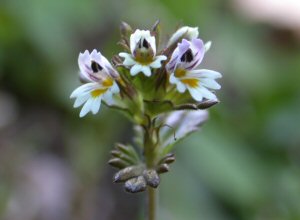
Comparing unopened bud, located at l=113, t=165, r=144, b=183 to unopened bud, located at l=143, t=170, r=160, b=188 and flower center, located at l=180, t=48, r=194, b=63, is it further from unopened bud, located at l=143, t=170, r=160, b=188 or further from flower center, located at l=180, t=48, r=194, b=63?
flower center, located at l=180, t=48, r=194, b=63

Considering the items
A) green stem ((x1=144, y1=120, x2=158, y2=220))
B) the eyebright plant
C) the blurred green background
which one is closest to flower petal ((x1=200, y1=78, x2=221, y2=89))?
the eyebright plant

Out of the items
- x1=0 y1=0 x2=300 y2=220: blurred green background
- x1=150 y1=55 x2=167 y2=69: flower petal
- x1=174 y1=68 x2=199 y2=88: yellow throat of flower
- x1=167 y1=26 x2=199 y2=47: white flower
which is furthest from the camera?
x1=0 y1=0 x2=300 y2=220: blurred green background

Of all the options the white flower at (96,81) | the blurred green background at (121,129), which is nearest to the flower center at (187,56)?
the white flower at (96,81)

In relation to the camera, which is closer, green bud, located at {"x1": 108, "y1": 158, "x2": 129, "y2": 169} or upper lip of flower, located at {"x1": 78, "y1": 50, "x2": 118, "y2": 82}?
upper lip of flower, located at {"x1": 78, "y1": 50, "x2": 118, "y2": 82}

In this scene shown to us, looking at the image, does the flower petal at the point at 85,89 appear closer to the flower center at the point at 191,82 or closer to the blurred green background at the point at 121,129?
the flower center at the point at 191,82

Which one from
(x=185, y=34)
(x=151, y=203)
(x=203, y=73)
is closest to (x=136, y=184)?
(x=151, y=203)

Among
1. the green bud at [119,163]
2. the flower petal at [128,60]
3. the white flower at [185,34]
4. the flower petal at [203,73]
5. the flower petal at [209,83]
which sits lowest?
the green bud at [119,163]
